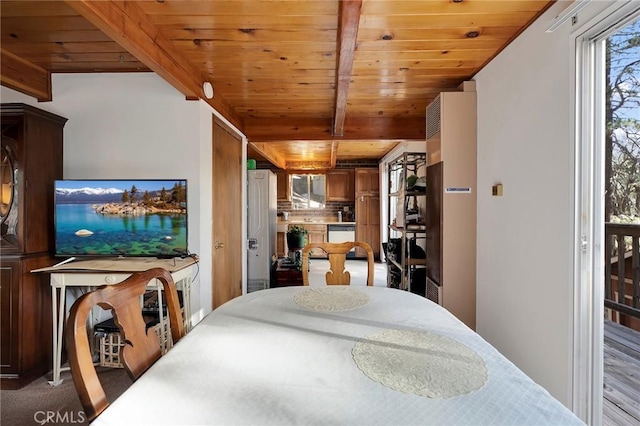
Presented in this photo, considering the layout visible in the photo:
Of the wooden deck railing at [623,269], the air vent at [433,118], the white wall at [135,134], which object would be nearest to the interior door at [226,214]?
the white wall at [135,134]

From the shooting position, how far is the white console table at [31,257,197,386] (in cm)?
201

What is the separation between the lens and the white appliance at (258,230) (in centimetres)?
434

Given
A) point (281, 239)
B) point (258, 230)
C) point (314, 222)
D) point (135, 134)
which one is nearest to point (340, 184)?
point (314, 222)

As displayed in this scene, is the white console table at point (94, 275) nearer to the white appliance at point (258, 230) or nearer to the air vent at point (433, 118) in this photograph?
the white appliance at point (258, 230)

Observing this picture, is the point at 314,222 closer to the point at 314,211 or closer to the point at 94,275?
the point at 314,211

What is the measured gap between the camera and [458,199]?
7.90 feet

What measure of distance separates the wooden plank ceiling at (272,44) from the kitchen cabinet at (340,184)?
4.03 meters

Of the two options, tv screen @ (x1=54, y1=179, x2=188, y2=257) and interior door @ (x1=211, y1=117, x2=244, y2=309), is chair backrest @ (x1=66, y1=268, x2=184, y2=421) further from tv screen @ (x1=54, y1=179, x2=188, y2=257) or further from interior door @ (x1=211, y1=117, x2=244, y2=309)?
interior door @ (x1=211, y1=117, x2=244, y2=309)

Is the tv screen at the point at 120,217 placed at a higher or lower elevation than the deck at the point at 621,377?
higher

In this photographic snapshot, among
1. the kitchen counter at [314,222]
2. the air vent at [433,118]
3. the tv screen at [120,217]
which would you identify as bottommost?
the kitchen counter at [314,222]

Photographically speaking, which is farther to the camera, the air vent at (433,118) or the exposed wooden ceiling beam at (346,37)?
the air vent at (433,118)

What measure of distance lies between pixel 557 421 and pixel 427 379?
0.89 feet

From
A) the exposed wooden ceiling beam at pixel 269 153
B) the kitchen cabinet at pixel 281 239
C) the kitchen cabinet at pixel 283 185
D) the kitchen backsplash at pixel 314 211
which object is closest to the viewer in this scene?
the exposed wooden ceiling beam at pixel 269 153

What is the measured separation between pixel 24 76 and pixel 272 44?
6.29ft
